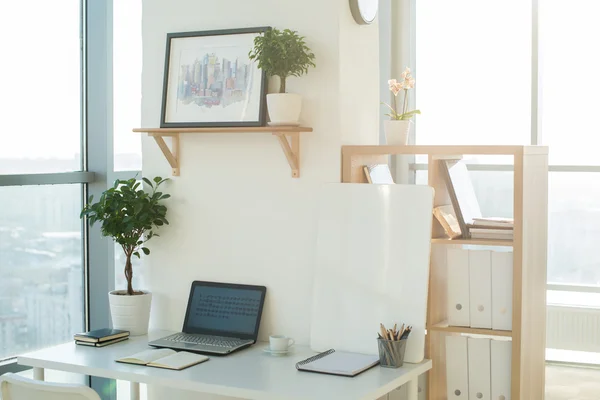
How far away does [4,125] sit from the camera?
3508mm

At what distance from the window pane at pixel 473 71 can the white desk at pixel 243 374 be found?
2.59m

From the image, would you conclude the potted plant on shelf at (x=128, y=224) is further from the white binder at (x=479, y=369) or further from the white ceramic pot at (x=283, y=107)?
the white binder at (x=479, y=369)

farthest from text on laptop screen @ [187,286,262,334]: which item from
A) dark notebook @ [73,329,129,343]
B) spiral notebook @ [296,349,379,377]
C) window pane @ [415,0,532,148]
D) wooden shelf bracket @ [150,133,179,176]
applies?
window pane @ [415,0,532,148]

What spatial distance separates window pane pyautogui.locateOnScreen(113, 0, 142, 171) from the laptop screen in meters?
1.03

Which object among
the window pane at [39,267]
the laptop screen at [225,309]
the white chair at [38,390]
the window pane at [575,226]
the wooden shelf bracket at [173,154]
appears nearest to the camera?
the white chair at [38,390]

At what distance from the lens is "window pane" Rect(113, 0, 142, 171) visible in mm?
4043

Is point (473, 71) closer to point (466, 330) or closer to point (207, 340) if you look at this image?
point (466, 330)

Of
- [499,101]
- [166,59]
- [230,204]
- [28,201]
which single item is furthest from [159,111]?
[499,101]

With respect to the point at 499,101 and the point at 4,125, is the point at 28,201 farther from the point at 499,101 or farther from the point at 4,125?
the point at 499,101

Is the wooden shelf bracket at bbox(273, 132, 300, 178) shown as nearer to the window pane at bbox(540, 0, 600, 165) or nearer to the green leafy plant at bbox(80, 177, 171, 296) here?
the green leafy plant at bbox(80, 177, 171, 296)

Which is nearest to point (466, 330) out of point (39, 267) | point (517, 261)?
point (517, 261)

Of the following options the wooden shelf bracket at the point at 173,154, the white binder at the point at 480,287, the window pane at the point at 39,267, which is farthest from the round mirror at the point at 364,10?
the window pane at the point at 39,267

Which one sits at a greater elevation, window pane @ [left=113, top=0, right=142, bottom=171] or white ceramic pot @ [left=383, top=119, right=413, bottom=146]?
window pane @ [left=113, top=0, right=142, bottom=171]

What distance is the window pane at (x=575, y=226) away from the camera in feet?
16.1
